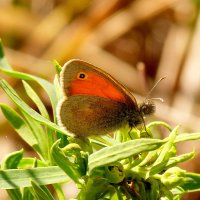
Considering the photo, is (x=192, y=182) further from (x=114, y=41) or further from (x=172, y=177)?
(x=114, y=41)

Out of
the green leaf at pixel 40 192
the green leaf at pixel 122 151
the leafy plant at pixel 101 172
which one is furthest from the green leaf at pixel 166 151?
the green leaf at pixel 40 192

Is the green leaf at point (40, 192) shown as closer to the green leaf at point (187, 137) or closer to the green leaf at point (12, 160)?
the green leaf at point (12, 160)

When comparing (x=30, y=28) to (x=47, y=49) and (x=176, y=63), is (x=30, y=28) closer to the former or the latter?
(x=47, y=49)

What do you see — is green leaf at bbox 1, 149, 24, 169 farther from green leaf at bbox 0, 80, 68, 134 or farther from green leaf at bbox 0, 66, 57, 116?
green leaf at bbox 0, 66, 57, 116

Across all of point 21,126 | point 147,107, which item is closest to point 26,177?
point 21,126

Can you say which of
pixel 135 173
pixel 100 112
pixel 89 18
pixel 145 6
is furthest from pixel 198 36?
pixel 135 173

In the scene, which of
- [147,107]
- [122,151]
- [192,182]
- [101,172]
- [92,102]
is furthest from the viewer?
[147,107]
